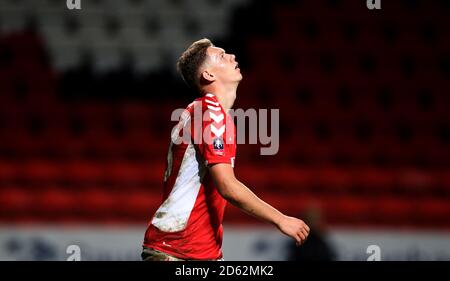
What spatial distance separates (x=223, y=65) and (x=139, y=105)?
4.22 meters

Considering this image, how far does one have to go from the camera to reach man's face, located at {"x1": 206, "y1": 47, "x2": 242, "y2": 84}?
3246 millimetres

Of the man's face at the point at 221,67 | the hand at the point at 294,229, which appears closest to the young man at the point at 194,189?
the man's face at the point at 221,67

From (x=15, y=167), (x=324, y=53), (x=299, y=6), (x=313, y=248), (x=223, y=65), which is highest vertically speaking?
(x=299, y=6)

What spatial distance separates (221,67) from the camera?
3.26m

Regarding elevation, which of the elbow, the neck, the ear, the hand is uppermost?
the ear

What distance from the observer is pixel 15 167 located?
23.0ft

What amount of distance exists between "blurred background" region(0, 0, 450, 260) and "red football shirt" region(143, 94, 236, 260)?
2.71 meters

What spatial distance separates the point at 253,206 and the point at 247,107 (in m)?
4.38

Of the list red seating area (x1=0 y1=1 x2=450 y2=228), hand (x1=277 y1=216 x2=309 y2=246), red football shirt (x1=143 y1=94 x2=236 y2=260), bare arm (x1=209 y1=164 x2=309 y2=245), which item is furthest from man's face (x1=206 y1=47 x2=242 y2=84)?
red seating area (x1=0 y1=1 x2=450 y2=228)

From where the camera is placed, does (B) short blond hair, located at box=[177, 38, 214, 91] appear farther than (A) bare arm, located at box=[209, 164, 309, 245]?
Yes

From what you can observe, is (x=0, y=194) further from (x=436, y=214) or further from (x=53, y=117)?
(x=436, y=214)

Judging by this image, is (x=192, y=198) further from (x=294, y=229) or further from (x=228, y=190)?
(x=294, y=229)

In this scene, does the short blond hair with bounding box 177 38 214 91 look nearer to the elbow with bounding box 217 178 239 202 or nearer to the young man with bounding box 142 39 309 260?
the young man with bounding box 142 39 309 260

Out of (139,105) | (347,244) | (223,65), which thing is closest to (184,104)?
(139,105)
